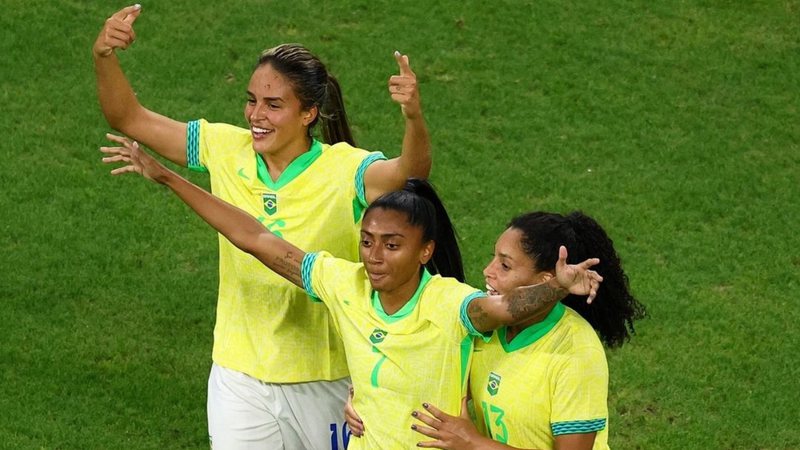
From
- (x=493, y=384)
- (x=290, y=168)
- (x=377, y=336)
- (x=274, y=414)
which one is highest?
(x=290, y=168)

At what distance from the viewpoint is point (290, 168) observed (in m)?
6.45

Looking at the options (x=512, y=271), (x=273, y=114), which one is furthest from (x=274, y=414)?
(x=512, y=271)

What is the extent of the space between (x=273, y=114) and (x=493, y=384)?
1484 mm

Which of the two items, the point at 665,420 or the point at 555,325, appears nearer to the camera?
the point at 555,325

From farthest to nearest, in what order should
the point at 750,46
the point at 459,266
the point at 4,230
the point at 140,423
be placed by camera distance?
the point at 750,46
the point at 4,230
the point at 140,423
the point at 459,266

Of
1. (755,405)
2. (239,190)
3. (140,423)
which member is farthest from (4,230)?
(755,405)

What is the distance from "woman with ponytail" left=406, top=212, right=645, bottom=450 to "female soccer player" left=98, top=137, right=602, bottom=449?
4.2 inches

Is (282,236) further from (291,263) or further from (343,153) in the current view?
(343,153)

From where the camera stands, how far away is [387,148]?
1081 centimetres

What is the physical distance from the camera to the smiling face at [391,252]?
5.80 m

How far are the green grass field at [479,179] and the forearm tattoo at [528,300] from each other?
306 centimetres

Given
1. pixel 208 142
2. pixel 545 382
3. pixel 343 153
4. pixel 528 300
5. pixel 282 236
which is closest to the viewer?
pixel 528 300

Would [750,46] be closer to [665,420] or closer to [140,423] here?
[665,420]

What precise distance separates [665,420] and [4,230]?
4.18m
